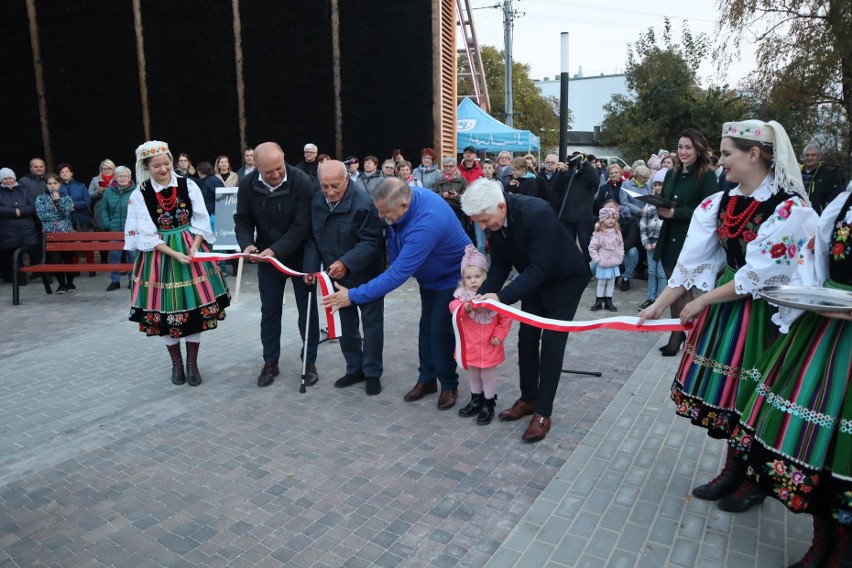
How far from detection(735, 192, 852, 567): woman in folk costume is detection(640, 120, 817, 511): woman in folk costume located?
236 mm

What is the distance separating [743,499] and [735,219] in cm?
147

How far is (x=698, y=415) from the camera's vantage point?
3.22 meters

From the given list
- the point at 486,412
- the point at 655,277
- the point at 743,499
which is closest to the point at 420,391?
the point at 486,412

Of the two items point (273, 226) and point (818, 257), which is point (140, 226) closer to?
point (273, 226)

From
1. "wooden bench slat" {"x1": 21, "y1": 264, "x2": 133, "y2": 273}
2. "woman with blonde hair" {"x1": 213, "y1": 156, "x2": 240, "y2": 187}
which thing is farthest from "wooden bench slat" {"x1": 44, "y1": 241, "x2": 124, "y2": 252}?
"woman with blonde hair" {"x1": 213, "y1": 156, "x2": 240, "y2": 187}

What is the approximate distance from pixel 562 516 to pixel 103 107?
41.0 feet

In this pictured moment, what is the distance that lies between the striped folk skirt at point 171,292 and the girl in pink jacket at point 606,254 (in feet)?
15.3

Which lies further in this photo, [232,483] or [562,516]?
[232,483]

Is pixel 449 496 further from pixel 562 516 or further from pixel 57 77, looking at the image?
pixel 57 77

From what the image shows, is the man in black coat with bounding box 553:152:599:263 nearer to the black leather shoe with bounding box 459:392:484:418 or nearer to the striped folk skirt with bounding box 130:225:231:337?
the black leather shoe with bounding box 459:392:484:418

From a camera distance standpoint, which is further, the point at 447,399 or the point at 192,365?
the point at 192,365

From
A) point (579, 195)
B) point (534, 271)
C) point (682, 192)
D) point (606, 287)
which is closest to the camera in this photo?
point (534, 271)

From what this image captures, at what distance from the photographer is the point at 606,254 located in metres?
7.87

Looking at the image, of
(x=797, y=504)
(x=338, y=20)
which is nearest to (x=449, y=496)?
(x=797, y=504)
